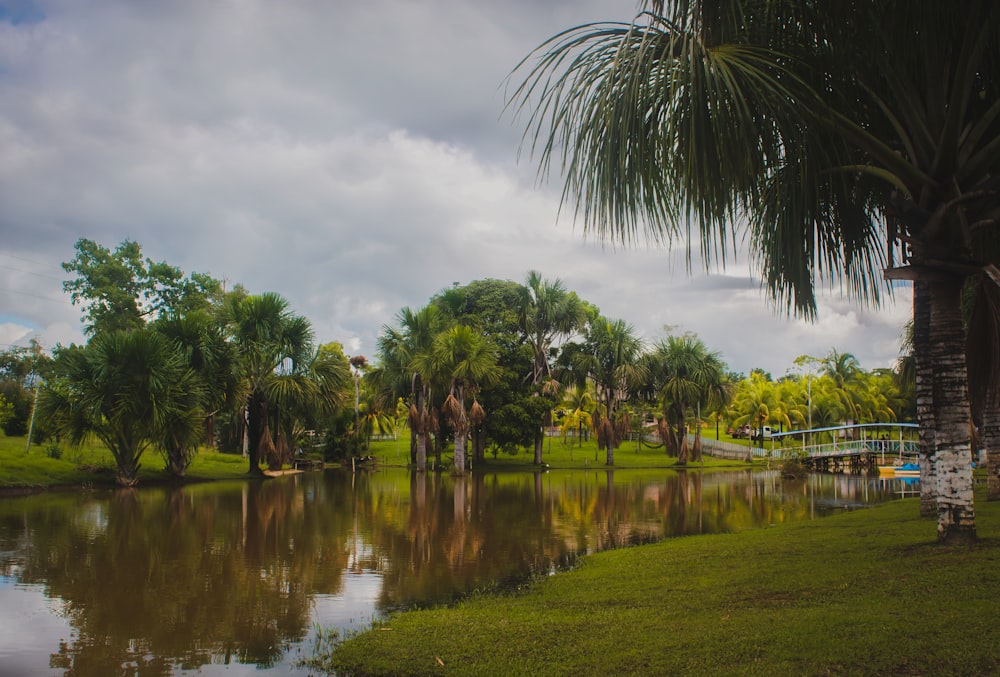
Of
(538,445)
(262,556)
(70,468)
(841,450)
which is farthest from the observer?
(841,450)

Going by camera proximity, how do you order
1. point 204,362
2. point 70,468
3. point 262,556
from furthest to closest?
point 204,362 < point 70,468 < point 262,556

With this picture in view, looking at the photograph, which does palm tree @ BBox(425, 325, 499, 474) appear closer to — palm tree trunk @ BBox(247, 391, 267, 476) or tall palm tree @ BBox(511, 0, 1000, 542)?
palm tree trunk @ BBox(247, 391, 267, 476)

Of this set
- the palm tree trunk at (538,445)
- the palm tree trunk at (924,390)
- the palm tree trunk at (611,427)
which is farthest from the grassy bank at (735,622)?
the palm tree trunk at (611,427)

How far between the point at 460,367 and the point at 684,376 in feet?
64.2

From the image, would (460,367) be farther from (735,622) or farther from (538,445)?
(735,622)

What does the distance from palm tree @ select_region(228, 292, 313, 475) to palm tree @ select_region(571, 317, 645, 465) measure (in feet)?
60.9

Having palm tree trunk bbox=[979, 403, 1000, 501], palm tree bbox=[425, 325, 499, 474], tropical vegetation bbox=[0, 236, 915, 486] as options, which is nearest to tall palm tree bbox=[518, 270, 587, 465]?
tropical vegetation bbox=[0, 236, 915, 486]

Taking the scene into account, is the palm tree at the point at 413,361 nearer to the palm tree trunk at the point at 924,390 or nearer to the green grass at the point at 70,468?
the green grass at the point at 70,468

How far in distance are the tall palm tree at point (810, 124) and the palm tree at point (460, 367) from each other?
27098mm

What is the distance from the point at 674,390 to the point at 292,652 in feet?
141

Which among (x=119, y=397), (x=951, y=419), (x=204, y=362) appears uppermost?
(x=204, y=362)

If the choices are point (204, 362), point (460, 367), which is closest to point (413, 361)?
point (460, 367)

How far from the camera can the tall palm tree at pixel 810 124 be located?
6621mm

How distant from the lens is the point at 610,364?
48.3 meters
